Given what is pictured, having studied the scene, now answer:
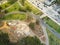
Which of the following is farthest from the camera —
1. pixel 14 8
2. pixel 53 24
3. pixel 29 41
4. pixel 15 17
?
pixel 14 8

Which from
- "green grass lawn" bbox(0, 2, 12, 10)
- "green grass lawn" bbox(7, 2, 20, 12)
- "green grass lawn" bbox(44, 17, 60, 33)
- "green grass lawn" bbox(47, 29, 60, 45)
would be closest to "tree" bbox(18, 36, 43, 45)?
"green grass lawn" bbox(47, 29, 60, 45)

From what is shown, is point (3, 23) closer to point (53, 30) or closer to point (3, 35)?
point (3, 35)

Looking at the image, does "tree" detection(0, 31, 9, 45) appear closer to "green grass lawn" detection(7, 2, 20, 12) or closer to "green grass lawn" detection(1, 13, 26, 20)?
"green grass lawn" detection(1, 13, 26, 20)

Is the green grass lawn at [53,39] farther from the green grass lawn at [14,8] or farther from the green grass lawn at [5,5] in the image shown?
the green grass lawn at [5,5]

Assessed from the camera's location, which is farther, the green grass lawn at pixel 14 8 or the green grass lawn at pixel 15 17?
the green grass lawn at pixel 14 8

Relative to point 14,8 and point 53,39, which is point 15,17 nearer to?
point 14,8

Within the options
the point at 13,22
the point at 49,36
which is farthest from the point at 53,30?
the point at 13,22

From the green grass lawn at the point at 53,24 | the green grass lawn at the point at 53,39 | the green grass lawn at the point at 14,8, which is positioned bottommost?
the green grass lawn at the point at 53,39

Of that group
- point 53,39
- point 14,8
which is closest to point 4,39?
point 14,8

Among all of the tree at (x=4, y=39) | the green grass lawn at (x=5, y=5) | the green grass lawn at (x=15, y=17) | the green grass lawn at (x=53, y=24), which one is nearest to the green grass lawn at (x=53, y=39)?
the green grass lawn at (x=53, y=24)

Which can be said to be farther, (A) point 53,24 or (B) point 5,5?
(B) point 5,5

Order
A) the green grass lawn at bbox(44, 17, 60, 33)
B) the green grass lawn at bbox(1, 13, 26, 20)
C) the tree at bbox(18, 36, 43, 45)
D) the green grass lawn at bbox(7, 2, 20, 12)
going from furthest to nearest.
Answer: the green grass lawn at bbox(7, 2, 20, 12) → the green grass lawn at bbox(1, 13, 26, 20) → the green grass lawn at bbox(44, 17, 60, 33) → the tree at bbox(18, 36, 43, 45)
